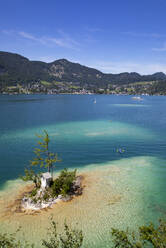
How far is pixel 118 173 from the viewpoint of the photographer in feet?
132

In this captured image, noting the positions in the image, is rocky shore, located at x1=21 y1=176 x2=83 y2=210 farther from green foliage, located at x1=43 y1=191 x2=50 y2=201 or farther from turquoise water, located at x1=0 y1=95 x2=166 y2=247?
turquoise water, located at x1=0 y1=95 x2=166 y2=247

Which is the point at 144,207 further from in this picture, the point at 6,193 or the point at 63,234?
A: the point at 6,193

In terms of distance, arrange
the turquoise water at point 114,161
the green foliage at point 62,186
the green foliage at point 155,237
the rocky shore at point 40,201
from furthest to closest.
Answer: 1. the green foliage at point 62,186
2. the rocky shore at point 40,201
3. the turquoise water at point 114,161
4. the green foliage at point 155,237

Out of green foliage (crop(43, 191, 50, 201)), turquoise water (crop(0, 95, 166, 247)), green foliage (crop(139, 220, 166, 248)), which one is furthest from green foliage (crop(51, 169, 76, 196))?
green foliage (crop(139, 220, 166, 248))

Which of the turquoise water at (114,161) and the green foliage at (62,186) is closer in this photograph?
the turquoise water at (114,161)

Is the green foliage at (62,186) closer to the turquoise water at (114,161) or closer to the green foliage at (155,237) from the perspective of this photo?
the turquoise water at (114,161)

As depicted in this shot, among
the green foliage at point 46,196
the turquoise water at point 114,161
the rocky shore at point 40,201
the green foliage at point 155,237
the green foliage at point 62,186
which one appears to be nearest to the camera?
the green foliage at point 155,237

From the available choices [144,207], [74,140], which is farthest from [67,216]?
[74,140]

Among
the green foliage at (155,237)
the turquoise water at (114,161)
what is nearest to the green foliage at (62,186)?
the turquoise water at (114,161)

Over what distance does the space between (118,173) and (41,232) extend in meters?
21.7

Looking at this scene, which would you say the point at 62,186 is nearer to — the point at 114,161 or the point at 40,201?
the point at 40,201

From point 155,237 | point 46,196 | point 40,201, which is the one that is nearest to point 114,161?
point 46,196

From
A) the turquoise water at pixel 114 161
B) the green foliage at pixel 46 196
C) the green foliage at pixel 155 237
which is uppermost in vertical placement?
the green foliage at pixel 155 237

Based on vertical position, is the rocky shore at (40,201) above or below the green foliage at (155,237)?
below
